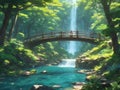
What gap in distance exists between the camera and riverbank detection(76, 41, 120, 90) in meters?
19.7

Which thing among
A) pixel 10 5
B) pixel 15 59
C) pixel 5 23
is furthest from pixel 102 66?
pixel 5 23

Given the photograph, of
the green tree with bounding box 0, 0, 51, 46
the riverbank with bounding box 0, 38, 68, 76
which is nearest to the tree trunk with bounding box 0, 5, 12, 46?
the green tree with bounding box 0, 0, 51, 46

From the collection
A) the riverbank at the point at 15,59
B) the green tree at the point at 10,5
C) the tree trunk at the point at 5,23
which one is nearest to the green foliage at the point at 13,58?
the riverbank at the point at 15,59

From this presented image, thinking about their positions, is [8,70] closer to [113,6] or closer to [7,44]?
[7,44]

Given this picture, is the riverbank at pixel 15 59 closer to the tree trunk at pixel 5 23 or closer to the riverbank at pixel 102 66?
the tree trunk at pixel 5 23

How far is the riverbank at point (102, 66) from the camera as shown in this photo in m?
19.7

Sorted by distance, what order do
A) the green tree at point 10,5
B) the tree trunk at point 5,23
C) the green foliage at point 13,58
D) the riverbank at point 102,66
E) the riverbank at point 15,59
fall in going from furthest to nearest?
the tree trunk at point 5,23 < the green tree at point 10,5 < the green foliage at point 13,58 < the riverbank at point 15,59 < the riverbank at point 102,66

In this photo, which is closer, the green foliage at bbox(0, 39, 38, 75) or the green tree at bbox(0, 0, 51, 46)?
the green foliage at bbox(0, 39, 38, 75)

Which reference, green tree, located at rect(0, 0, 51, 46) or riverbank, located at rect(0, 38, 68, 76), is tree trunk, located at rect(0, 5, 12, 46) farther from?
riverbank, located at rect(0, 38, 68, 76)

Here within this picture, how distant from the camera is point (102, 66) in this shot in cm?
3200

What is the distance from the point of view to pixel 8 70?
3262 centimetres

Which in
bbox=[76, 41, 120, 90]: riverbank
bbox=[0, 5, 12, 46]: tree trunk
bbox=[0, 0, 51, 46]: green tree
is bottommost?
bbox=[76, 41, 120, 90]: riverbank

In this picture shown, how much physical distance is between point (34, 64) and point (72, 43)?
4727 centimetres

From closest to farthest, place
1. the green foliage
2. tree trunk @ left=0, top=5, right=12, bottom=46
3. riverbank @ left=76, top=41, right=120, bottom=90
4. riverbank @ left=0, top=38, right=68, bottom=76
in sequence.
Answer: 1. riverbank @ left=76, top=41, right=120, bottom=90
2. riverbank @ left=0, top=38, right=68, bottom=76
3. the green foliage
4. tree trunk @ left=0, top=5, right=12, bottom=46
